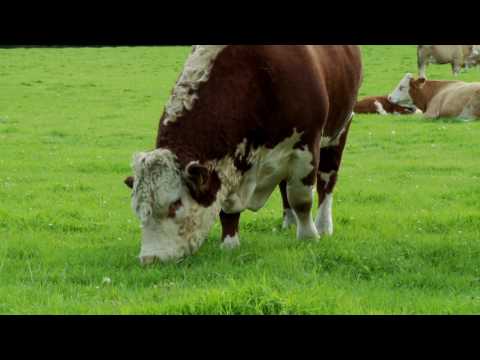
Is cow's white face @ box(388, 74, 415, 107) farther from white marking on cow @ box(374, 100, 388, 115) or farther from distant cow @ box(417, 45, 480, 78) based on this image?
distant cow @ box(417, 45, 480, 78)

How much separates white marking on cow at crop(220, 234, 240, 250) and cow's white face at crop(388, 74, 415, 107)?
14.0 m

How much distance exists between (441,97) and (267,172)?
13.0m

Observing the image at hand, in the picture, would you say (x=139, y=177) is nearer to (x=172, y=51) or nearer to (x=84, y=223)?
(x=84, y=223)

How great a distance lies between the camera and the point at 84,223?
844cm

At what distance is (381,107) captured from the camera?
794 inches

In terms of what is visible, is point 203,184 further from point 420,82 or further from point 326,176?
point 420,82

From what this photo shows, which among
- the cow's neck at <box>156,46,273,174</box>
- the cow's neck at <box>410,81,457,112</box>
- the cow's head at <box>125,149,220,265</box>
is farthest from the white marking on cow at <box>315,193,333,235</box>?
the cow's neck at <box>410,81,457,112</box>

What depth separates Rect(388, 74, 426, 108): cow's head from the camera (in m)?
20.0

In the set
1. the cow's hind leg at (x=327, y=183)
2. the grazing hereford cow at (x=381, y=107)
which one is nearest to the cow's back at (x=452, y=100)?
the grazing hereford cow at (x=381, y=107)

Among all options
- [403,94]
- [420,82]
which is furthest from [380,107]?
[420,82]

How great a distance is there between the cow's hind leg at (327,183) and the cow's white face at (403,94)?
38.3 ft

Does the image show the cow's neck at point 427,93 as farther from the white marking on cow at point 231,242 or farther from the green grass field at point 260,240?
the white marking on cow at point 231,242
